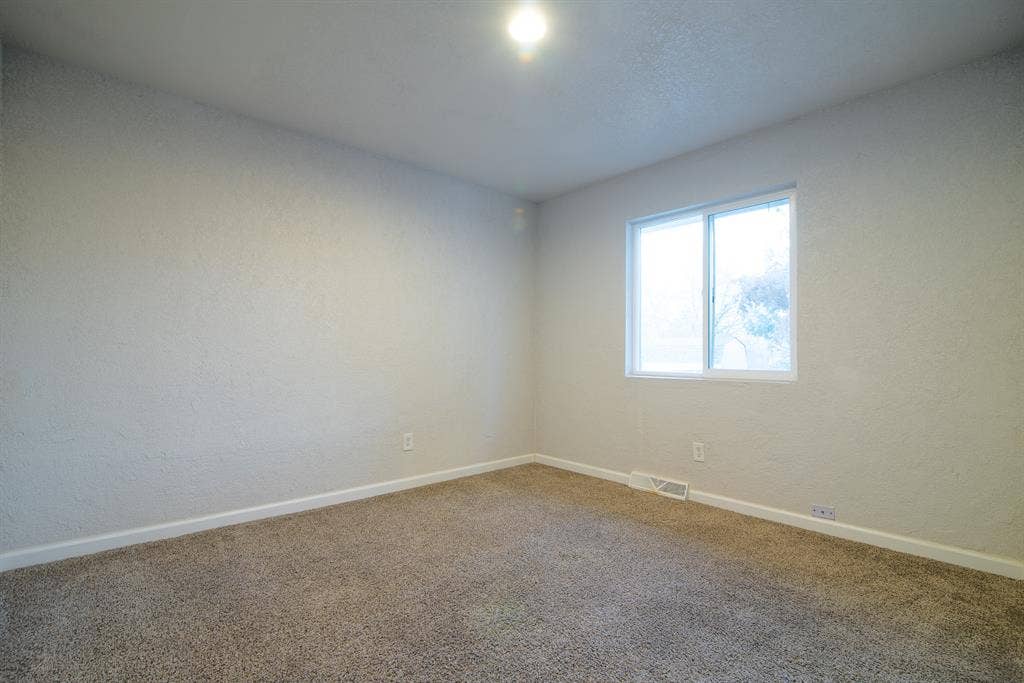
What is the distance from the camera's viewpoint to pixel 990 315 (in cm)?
220

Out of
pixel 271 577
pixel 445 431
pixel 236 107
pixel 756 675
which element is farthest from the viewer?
pixel 445 431

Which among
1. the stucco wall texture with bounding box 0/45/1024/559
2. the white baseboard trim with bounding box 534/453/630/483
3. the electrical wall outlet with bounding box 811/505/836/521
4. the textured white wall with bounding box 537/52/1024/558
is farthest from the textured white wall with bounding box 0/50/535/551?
the electrical wall outlet with bounding box 811/505/836/521

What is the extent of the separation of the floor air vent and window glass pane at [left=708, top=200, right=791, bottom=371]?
87cm

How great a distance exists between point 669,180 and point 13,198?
12.1 feet

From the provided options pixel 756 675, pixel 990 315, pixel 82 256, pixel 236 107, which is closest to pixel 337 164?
pixel 236 107

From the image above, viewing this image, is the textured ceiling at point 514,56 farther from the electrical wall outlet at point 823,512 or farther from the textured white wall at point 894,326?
the electrical wall outlet at point 823,512

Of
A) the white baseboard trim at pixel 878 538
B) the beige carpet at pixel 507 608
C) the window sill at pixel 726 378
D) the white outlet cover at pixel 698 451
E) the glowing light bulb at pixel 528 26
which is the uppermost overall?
the glowing light bulb at pixel 528 26

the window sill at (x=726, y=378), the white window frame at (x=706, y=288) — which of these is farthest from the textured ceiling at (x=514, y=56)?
the window sill at (x=726, y=378)

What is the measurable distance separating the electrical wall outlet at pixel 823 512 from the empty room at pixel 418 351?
3 centimetres

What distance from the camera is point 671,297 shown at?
3.56 metres

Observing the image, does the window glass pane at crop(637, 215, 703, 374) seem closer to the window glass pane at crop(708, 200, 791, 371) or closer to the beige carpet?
the window glass pane at crop(708, 200, 791, 371)

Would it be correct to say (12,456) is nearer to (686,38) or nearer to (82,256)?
Result: (82,256)

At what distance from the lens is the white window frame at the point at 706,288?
2850 millimetres

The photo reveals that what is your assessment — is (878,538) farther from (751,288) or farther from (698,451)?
(751,288)
